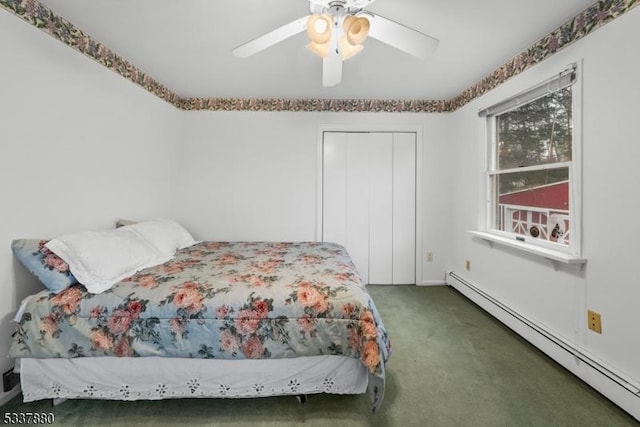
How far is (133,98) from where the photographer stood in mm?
2529

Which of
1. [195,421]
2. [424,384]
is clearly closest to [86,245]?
[195,421]

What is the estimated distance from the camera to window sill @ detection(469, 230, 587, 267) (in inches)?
69.2

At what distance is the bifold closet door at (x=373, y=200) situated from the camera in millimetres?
3408

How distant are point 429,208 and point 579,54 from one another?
1.92 meters

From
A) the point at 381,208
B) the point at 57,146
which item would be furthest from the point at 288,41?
the point at 381,208

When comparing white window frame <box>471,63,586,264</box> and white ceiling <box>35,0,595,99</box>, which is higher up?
white ceiling <box>35,0,595,99</box>

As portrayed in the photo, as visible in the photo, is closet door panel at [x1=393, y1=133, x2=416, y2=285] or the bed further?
closet door panel at [x1=393, y1=133, x2=416, y2=285]

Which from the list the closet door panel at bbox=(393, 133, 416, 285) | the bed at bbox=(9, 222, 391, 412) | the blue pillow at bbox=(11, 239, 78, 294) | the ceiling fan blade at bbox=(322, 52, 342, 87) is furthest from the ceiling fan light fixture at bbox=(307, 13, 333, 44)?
the closet door panel at bbox=(393, 133, 416, 285)

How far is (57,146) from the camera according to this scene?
5.96ft

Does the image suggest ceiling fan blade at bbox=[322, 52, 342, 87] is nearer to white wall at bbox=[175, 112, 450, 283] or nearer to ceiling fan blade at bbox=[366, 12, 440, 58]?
ceiling fan blade at bbox=[366, 12, 440, 58]

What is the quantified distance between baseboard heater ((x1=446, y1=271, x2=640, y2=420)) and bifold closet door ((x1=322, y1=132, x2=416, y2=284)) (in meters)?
1.01

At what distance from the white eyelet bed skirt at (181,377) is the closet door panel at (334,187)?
1.98m

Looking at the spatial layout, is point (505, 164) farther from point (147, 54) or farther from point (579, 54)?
point (147, 54)

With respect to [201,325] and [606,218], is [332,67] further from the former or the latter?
[606,218]
